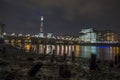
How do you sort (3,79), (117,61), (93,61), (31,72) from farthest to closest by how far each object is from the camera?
(117,61) → (93,61) → (31,72) → (3,79)

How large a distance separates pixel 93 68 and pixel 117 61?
67.7 ft

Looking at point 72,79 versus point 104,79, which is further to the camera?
point 104,79

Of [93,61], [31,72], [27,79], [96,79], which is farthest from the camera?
[93,61]

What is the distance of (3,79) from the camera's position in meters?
19.7

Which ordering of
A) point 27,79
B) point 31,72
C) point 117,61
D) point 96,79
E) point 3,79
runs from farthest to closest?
point 117,61
point 96,79
point 31,72
point 27,79
point 3,79

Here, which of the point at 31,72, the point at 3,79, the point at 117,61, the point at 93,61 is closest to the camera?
the point at 3,79

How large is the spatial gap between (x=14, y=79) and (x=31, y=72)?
355cm

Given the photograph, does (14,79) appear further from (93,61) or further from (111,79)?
(93,61)

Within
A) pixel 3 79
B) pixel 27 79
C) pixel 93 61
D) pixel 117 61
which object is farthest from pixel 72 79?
pixel 117 61

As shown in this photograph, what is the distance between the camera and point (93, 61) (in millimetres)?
33969

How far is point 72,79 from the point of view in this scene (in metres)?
24.1

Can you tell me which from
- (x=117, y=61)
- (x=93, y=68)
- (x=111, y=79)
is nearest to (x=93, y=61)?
(x=93, y=68)

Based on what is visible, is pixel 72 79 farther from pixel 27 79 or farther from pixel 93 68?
pixel 93 68

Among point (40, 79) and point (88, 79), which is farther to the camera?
point (88, 79)
